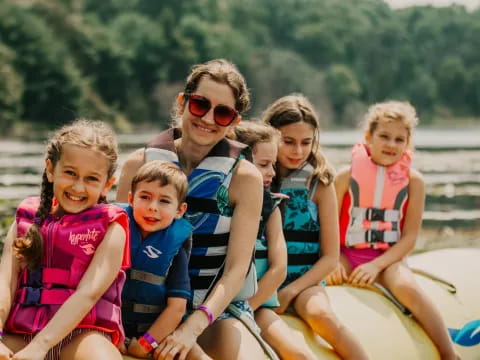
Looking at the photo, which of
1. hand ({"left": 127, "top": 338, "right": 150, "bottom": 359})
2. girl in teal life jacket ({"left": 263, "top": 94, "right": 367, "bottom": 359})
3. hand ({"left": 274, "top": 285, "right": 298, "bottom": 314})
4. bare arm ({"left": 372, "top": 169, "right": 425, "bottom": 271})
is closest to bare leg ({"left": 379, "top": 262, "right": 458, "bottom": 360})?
bare arm ({"left": 372, "top": 169, "right": 425, "bottom": 271})

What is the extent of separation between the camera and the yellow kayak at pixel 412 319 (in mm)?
3354

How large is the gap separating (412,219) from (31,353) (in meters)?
2.45

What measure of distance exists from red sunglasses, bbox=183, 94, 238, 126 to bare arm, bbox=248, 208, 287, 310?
1.75 feet

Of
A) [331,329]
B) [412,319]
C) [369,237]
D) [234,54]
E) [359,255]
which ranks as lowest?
[412,319]

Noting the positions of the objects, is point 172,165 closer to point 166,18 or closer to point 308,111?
point 308,111

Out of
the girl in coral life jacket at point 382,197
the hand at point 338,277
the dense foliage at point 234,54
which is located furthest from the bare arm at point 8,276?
the dense foliage at point 234,54

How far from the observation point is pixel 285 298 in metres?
3.26

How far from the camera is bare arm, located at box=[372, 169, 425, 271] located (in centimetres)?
392

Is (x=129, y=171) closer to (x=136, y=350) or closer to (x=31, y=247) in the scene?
(x=31, y=247)

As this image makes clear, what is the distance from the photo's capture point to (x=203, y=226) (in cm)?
273

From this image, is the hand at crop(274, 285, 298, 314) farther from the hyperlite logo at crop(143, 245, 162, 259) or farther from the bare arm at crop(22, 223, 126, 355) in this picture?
the bare arm at crop(22, 223, 126, 355)

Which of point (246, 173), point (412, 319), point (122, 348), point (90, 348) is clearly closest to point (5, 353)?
point (90, 348)

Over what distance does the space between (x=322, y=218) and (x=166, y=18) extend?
5272 cm

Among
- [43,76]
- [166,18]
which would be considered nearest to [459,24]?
[166,18]
